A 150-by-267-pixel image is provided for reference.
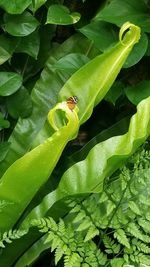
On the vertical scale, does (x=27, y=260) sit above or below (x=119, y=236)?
below

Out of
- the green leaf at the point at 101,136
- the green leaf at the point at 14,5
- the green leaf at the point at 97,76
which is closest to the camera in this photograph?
the green leaf at the point at 97,76

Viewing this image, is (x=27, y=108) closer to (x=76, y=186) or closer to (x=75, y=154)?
(x=75, y=154)

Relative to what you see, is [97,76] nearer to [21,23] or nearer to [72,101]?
[72,101]

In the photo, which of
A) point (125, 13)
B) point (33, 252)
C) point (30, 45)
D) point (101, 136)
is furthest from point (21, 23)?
point (33, 252)

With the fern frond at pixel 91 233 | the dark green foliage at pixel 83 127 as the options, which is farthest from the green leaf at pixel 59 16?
the fern frond at pixel 91 233

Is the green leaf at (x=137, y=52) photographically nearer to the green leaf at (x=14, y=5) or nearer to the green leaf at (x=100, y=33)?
the green leaf at (x=100, y=33)

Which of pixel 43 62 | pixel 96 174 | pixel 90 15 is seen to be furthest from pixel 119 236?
pixel 90 15

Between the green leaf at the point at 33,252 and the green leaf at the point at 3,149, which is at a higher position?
the green leaf at the point at 3,149
